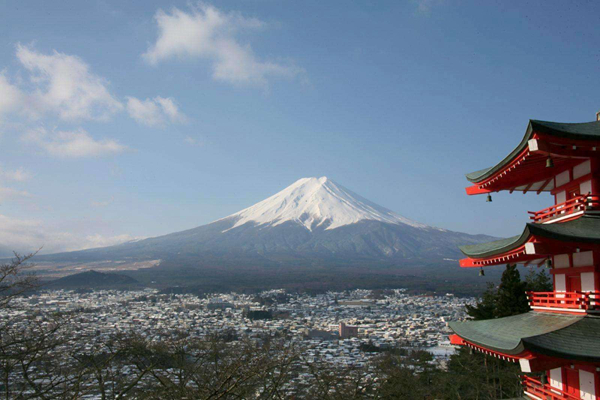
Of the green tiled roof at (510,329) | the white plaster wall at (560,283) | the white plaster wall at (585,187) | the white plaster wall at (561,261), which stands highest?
the white plaster wall at (585,187)

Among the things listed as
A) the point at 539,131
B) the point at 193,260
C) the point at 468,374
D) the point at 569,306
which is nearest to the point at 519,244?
the point at 569,306

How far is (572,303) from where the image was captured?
20.6ft

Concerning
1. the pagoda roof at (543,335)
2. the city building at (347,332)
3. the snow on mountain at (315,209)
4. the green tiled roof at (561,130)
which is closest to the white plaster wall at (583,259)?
the pagoda roof at (543,335)

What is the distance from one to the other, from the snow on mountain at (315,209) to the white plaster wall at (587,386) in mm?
121974

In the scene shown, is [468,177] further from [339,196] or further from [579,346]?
[339,196]

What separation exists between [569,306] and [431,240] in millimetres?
126252

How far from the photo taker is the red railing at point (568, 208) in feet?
19.6

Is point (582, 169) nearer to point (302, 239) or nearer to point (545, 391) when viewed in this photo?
point (545, 391)

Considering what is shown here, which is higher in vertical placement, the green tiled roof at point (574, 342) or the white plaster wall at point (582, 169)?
the white plaster wall at point (582, 169)

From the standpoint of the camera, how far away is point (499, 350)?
19.7ft

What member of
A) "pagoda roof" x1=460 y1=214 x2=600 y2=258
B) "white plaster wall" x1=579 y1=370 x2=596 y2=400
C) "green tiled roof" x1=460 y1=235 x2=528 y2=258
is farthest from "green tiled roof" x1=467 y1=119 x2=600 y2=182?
"white plaster wall" x1=579 y1=370 x2=596 y2=400

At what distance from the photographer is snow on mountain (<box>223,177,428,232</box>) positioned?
436 feet

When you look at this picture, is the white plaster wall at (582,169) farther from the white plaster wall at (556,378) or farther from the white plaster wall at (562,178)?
the white plaster wall at (556,378)

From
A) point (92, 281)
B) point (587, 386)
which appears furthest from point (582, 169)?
point (92, 281)
